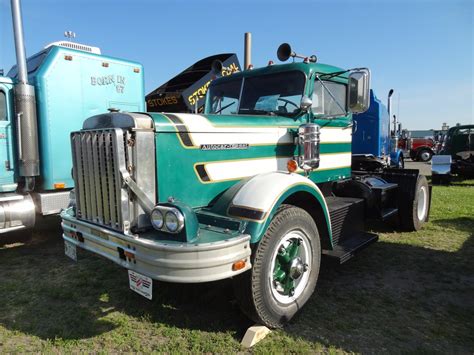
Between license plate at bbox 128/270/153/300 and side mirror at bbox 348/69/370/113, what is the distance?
2.96 m

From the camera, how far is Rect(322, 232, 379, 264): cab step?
353cm

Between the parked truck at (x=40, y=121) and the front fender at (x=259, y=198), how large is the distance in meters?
2.73

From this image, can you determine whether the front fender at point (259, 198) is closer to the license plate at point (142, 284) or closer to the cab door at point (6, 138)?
the license plate at point (142, 284)

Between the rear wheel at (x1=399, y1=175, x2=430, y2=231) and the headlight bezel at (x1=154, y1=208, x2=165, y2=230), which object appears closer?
the headlight bezel at (x1=154, y1=208, x2=165, y2=230)

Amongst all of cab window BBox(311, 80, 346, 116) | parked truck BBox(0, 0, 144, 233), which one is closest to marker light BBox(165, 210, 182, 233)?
cab window BBox(311, 80, 346, 116)

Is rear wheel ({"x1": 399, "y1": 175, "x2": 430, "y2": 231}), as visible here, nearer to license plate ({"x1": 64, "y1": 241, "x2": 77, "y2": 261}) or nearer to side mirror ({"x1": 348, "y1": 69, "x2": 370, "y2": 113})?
side mirror ({"x1": 348, "y1": 69, "x2": 370, "y2": 113})

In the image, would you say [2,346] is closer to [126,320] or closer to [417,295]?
[126,320]

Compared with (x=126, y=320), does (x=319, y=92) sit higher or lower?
Answer: higher

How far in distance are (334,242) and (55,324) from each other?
109 inches

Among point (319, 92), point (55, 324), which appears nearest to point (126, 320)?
point (55, 324)

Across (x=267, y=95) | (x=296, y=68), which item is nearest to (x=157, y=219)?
(x=267, y=95)

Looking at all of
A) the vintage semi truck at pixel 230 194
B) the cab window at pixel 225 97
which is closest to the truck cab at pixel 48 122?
the vintage semi truck at pixel 230 194

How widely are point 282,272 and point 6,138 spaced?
4.49 meters

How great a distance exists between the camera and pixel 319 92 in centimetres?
412
